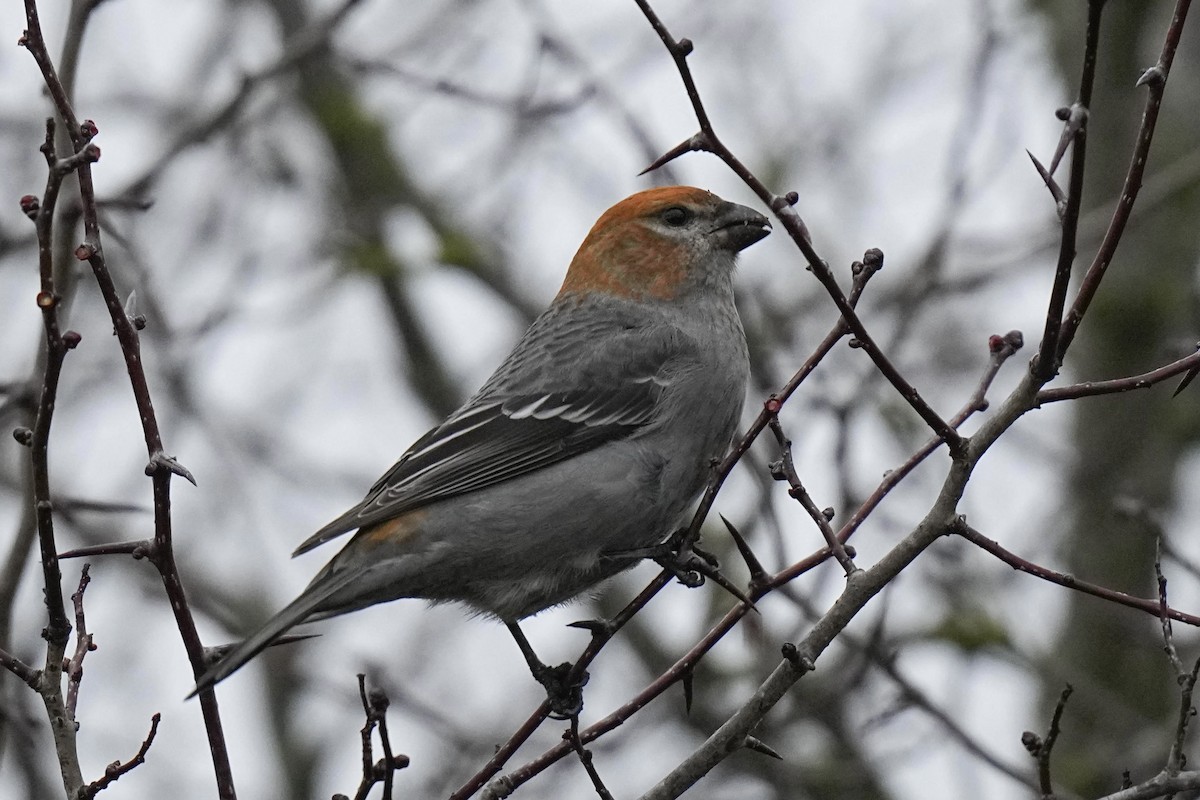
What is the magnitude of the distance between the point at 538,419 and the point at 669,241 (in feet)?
4.23

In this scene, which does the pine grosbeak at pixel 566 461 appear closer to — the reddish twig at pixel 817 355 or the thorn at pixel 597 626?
the thorn at pixel 597 626

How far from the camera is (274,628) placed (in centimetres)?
412

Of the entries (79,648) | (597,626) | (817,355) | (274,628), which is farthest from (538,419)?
(79,648)

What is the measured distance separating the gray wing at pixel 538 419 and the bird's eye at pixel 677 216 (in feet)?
2.28

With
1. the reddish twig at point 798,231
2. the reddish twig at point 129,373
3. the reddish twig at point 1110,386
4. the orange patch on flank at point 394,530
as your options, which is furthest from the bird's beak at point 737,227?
the reddish twig at point 129,373

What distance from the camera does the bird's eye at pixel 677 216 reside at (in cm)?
658

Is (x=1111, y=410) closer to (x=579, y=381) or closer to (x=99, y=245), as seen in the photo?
(x=579, y=381)

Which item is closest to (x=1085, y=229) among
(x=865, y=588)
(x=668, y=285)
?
(x=668, y=285)

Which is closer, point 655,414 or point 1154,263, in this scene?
point 655,414

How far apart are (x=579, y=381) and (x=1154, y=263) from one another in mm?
5872

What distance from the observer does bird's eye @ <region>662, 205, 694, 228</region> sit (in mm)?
6578

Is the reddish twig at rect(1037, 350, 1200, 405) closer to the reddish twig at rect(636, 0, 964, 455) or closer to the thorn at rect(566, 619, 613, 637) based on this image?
the reddish twig at rect(636, 0, 964, 455)

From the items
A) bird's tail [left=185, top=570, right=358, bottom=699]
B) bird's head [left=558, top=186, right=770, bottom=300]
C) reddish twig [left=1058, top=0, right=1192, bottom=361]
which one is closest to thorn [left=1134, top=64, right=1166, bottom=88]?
reddish twig [left=1058, top=0, right=1192, bottom=361]

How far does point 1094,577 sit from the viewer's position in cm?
970
